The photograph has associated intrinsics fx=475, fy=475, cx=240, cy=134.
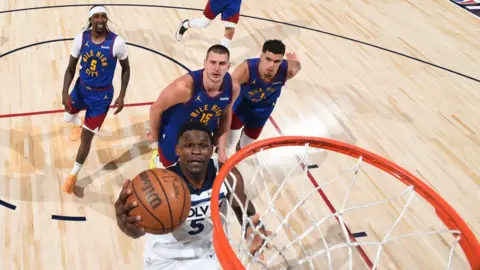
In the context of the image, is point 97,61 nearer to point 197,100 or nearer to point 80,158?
point 80,158

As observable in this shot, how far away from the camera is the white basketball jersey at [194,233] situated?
9.14 ft

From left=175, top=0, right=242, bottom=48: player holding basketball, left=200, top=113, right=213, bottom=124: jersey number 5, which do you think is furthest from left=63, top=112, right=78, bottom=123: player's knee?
left=175, top=0, right=242, bottom=48: player holding basketball

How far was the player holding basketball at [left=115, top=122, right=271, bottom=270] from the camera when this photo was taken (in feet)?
8.86

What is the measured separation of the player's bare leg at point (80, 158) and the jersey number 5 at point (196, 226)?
1.78 m

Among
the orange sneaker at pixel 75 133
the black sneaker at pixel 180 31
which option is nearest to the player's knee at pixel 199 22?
the black sneaker at pixel 180 31

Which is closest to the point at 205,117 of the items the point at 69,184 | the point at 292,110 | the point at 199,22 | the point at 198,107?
the point at 198,107

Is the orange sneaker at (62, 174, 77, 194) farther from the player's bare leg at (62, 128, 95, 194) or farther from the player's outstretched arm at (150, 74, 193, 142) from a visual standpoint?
the player's outstretched arm at (150, 74, 193, 142)

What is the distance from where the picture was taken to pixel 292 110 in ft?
18.7

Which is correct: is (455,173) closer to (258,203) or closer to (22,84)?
(258,203)

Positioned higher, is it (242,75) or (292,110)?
(242,75)

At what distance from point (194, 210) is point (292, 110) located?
3.15m

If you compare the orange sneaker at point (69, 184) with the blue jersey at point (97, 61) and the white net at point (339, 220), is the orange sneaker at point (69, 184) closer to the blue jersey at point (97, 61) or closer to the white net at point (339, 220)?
the blue jersey at point (97, 61)

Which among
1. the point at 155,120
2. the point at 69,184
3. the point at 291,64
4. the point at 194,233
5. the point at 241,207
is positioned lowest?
the point at 69,184

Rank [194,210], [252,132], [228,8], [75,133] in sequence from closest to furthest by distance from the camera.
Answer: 1. [194,210]
2. [252,132]
3. [75,133]
4. [228,8]
